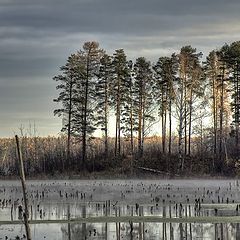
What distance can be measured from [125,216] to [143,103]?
152 feet

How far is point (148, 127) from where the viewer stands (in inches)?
2778

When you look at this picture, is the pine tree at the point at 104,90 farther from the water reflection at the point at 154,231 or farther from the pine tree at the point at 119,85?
the water reflection at the point at 154,231

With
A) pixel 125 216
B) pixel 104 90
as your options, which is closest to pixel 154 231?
pixel 125 216

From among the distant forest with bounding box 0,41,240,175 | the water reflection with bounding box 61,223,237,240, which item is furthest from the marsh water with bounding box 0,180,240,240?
the distant forest with bounding box 0,41,240,175

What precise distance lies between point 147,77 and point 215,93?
7357 mm

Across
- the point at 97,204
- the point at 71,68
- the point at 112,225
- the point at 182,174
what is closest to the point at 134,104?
the point at 71,68

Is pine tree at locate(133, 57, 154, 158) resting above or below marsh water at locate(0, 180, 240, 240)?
above

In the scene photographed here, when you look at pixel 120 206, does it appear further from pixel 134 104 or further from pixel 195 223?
pixel 134 104

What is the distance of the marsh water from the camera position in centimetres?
2097

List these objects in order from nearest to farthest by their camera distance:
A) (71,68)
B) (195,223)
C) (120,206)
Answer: (195,223)
(120,206)
(71,68)

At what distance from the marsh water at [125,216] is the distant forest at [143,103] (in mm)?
23215

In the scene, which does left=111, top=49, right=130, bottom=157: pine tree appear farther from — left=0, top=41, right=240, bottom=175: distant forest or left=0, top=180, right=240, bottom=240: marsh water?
left=0, top=180, right=240, bottom=240: marsh water

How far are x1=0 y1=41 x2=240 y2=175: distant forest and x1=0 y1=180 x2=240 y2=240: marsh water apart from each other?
23.2 meters

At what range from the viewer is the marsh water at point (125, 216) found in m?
21.0
